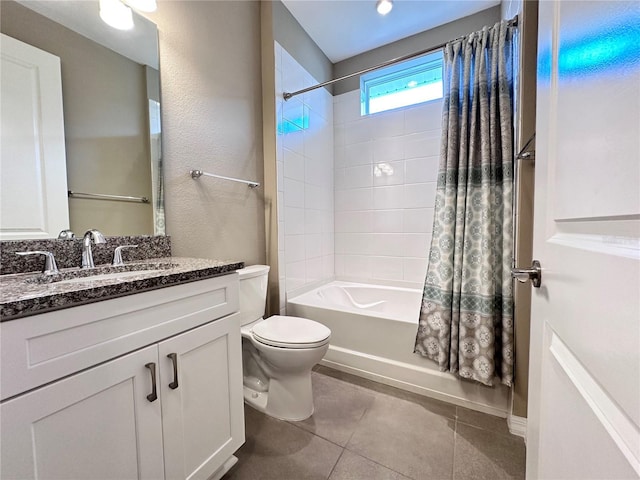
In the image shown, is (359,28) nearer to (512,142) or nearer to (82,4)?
(512,142)

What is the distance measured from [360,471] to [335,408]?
0.41 metres

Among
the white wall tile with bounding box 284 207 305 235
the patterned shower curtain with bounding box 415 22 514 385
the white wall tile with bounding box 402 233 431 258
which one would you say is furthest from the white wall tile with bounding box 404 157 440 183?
the white wall tile with bounding box 284 207 305 235

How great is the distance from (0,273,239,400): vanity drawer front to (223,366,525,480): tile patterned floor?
2.60ft

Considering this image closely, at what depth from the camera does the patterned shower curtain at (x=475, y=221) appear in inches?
55.1

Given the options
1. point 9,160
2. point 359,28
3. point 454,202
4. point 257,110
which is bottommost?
point 454,202

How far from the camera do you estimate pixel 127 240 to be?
3.99 feet

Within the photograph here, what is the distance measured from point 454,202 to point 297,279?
129cm

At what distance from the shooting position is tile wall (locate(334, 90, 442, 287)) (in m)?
2.29

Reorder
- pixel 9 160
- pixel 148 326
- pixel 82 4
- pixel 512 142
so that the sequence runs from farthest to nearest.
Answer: pixel 512 142 → pixel 82 4 → pixel 9 160 → pixel 148 326

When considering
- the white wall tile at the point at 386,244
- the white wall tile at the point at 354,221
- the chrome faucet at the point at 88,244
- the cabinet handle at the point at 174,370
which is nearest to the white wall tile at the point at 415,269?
the white wall tile at the point at 386,244

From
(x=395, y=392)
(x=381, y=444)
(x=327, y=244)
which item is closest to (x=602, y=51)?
(x=381, y=444)

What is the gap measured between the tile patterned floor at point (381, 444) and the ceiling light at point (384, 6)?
2.64 m

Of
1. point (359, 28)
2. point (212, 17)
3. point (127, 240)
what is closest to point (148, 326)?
point (127, 240)

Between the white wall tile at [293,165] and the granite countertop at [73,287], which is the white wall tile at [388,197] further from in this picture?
the granite countertop at [73,287]
